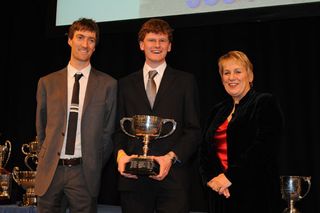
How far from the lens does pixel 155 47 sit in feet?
9.80

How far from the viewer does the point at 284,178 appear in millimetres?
3811

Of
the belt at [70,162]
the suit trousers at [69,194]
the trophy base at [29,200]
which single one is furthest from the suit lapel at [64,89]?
the trophy base at [29,200]

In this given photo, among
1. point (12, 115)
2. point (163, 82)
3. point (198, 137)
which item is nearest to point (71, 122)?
point (163, 82)

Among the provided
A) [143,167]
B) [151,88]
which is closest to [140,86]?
[151,88]

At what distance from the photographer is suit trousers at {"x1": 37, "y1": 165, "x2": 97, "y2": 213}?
2906 millimetres

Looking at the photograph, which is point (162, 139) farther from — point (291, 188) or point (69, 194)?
point (291, 188)

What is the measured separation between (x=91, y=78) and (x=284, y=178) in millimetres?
1905

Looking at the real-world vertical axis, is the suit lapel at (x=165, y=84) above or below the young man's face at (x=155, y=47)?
below

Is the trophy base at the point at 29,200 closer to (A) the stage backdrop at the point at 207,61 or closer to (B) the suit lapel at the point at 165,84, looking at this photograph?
(A) the stage backdrop at the point at 207,61

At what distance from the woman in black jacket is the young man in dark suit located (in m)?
0.18

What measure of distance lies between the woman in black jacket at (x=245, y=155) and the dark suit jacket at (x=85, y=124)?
2.45 feet

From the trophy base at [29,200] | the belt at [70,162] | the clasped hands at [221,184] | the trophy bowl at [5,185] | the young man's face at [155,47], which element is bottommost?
the trophy base at [29,200]

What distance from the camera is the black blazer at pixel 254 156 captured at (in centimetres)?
254

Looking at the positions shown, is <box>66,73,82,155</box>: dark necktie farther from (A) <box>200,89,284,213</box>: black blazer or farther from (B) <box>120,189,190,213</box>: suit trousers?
(A) <box>200,89,284,213</box>: black blazer
